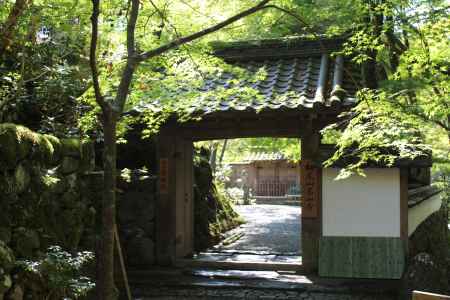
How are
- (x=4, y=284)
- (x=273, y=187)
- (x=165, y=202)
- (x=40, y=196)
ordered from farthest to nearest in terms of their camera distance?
(x=273, y=187) < (x=165, y=202) < (x=40, y=196) < (x=4, y=284)

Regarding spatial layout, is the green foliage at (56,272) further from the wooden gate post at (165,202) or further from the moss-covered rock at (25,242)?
the wooden gate post at (165,202)

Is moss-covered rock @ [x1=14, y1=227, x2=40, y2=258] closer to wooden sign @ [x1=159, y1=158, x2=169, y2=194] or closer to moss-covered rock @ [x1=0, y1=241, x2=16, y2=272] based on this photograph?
moss-covered rock @ [x1=0, y1=241, x2=16, y2=272]

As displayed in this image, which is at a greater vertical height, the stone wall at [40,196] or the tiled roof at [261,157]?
the tiled roof at [261,157]

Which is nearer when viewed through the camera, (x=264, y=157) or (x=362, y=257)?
(x=362, y=257)

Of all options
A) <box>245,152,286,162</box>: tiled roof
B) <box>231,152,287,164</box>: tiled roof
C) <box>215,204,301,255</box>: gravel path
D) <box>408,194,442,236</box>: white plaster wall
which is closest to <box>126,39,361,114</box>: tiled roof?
<box>408,194,442,236</box>: white plaster wall

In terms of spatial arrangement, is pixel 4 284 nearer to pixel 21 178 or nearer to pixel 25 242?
pixel 25 242

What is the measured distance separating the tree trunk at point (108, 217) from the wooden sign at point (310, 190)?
5.21 meters

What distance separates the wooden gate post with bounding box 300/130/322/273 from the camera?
29.9ft

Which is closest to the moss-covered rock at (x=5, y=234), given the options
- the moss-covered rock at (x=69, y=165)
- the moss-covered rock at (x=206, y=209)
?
the moss-covered rock at (x=69, y=165)

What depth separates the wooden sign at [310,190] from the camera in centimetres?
912

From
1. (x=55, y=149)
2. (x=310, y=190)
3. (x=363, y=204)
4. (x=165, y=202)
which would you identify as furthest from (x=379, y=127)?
(x=165, y=202)

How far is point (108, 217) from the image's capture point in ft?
15.0

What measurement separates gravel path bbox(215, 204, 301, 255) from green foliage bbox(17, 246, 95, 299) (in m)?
7.13

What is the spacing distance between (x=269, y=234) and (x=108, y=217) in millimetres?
11162
